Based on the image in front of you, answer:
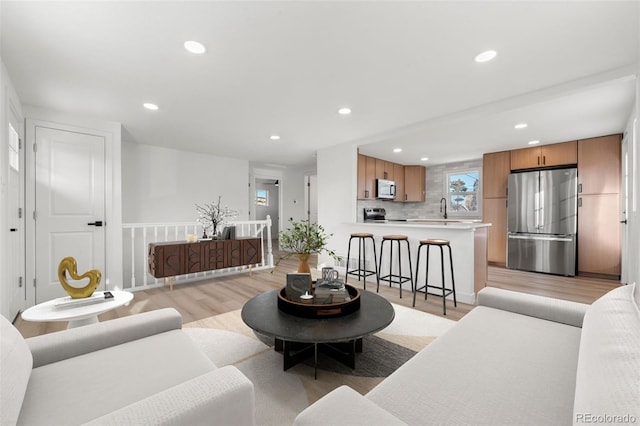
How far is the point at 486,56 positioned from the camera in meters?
2.19

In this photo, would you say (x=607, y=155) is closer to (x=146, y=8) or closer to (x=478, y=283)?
(x=478, y=283)

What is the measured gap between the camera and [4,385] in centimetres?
78

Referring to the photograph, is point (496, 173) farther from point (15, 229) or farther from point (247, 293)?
point (15, 229)

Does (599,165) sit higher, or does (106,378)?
(599,165)

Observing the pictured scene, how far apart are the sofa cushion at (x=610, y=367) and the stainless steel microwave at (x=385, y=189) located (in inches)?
187

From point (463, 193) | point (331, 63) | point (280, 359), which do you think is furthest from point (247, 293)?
point (463, 193)

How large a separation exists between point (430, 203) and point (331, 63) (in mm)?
5525

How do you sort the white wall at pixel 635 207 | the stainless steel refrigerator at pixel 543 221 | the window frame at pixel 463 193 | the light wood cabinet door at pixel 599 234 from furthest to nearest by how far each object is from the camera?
the window frame at pixel 463 193 < the stainless steel refrigerator at pixel 543 221 < the light wood cabinet door at pixel 599 234 < the white wall at pixel 635 207

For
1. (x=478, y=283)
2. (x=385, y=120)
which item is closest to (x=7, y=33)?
(x=385, y=120)

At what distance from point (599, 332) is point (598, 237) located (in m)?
4.85

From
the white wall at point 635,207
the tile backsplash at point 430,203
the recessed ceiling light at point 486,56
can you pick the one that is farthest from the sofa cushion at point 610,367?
the tile backsplash at point 430,203

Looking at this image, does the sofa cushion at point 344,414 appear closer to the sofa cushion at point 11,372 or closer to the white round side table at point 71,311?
the sofa cushion at point 11,372

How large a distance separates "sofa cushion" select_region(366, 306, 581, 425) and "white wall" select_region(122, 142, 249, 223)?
18.5ft

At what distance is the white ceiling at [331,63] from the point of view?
1.74 meters
